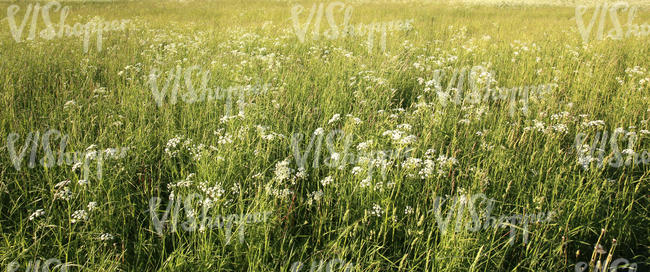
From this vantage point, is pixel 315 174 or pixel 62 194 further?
pixel 315 174

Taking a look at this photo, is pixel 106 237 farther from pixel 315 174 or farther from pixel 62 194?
pixel 315 174

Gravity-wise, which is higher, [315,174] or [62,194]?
[62,194]

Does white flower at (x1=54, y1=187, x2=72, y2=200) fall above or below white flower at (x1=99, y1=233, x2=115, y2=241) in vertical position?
above

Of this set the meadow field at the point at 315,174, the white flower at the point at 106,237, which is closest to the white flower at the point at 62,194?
the meadow field at the point at 315,174

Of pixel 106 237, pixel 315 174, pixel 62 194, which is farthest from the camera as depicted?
pixel 315 174

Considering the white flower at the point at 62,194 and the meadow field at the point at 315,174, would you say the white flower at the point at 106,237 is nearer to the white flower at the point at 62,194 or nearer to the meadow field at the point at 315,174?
the meadow field at the point at 315,174

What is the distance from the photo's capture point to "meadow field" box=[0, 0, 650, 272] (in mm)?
2018

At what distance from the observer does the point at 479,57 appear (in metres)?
6.10

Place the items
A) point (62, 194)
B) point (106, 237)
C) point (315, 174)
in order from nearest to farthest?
point (106, 237) < point (62, 194) < point (315, 174)

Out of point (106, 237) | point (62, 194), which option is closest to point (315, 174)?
point (106, 237)

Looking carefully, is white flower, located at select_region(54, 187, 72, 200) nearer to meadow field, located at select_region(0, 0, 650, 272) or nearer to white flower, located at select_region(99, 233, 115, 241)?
meadow field, located at select_region(0, 0, 650, 272)

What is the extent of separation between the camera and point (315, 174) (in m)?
2.77

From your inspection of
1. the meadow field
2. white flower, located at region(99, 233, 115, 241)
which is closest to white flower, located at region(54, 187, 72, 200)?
the meadow field

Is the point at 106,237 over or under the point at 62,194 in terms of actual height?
under
